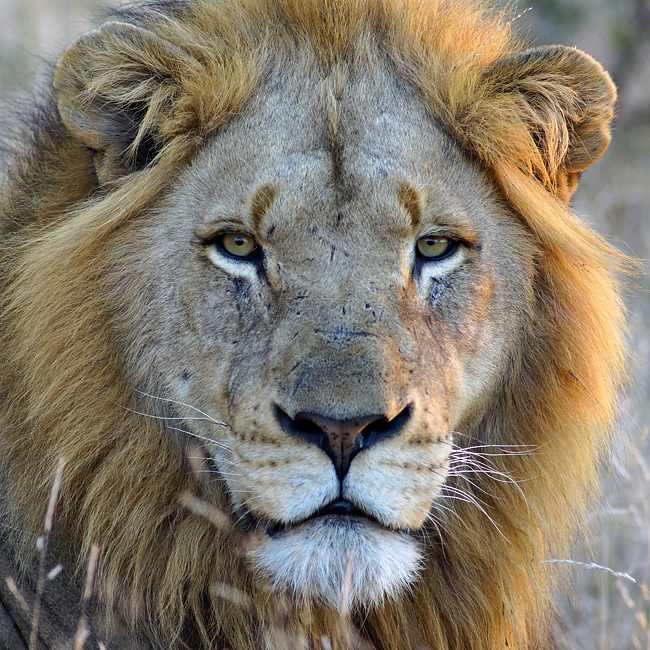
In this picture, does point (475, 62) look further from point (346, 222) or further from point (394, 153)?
point (346, 222)

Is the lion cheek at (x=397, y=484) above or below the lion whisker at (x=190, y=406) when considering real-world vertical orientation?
above

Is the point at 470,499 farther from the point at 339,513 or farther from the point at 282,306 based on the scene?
the point at 282,306

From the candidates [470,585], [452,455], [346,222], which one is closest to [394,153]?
[346,222]

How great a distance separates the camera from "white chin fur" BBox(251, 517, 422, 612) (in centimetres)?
232

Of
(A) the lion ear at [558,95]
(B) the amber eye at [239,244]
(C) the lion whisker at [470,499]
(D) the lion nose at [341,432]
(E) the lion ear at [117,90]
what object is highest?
(A) the lion ear at [558,95]

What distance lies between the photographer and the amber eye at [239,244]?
2.71 meters

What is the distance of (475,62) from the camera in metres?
2.95

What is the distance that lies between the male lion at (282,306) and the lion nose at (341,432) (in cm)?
17

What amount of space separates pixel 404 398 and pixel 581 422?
3.01 feet

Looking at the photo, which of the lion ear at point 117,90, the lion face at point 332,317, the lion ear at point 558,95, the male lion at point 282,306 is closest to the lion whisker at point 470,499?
the male lion at point 282,306

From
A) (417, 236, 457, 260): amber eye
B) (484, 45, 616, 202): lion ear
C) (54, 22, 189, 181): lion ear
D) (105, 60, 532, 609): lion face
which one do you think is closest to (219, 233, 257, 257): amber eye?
(105, 60, 532, 609): lion face

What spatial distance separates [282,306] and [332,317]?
19cm

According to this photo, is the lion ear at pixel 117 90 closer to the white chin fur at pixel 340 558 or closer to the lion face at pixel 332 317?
the lion face at pixel 332 317

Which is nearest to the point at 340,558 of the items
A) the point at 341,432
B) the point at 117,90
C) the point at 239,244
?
the point at 341,432
